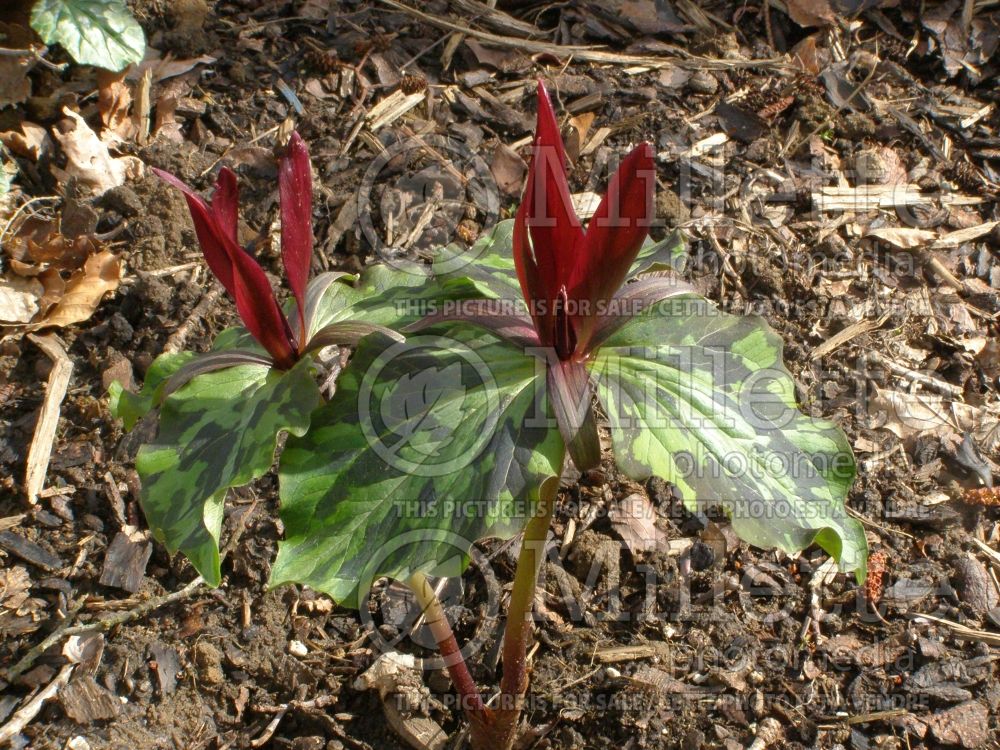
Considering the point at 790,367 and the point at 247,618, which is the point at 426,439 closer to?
the point at 247,618

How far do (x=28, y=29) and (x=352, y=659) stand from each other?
2521 millimetres

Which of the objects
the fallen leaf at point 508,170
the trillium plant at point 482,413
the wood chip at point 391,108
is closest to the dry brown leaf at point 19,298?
the wood chip at point 391,108

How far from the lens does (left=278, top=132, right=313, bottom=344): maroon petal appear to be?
1422mm

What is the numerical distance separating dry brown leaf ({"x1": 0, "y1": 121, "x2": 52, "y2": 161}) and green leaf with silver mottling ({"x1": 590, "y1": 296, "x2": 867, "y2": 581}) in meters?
2.34

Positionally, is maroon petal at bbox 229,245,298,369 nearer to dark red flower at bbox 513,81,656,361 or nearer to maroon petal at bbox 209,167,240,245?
maroon petal at bbox 209,167,240,245

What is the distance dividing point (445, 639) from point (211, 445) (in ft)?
2.22

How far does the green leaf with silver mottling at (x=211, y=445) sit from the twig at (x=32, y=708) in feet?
3.30

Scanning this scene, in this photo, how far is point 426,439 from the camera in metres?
1.44

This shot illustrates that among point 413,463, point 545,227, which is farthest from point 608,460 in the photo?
point 545,227

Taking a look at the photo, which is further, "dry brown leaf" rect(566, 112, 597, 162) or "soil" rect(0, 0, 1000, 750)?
"dry brown leaf" rect(566, 112, 597, 162)

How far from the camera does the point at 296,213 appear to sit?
146 centimetres

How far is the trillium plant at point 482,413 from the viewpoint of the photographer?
1.37 m

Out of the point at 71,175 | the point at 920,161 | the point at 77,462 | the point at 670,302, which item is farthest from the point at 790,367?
the point at 71,175

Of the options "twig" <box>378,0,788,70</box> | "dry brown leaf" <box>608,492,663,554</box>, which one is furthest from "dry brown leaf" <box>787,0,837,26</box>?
"dry brown leaf" <box>608,492,663,554</box>
